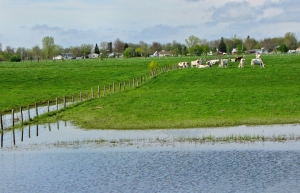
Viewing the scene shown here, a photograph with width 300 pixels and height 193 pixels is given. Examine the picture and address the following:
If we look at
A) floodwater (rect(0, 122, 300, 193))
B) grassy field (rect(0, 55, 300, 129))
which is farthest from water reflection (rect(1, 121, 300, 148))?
grassy field (rect(0, 55, 300, 129))

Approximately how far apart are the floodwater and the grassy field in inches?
168

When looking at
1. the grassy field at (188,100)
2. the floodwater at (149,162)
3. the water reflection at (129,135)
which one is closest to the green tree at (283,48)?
the grassy field at (188,100)

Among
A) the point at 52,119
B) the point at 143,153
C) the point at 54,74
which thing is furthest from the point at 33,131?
the point at 54,74

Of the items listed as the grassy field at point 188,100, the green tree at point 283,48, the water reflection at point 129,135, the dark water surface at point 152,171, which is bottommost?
the dark water surface at point 152,171

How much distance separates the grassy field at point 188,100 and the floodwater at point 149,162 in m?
4.26

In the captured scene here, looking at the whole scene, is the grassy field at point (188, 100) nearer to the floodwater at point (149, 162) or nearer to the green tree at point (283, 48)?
the floodwater at point (149, 162)

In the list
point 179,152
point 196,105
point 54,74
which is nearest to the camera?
point 179,152

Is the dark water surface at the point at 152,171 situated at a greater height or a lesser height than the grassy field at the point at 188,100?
lesser

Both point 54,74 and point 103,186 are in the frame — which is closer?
point 103,186

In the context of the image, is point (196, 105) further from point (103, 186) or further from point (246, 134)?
point (103, 186)

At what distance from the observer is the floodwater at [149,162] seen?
23297mm

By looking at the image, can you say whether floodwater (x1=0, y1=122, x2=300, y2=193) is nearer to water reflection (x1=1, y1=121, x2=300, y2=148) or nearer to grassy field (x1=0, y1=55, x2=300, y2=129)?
water reflection (x1=1, y1=121, x2=300, y2=148)

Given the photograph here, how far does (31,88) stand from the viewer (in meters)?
80.6

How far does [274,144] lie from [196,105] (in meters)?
17.5
